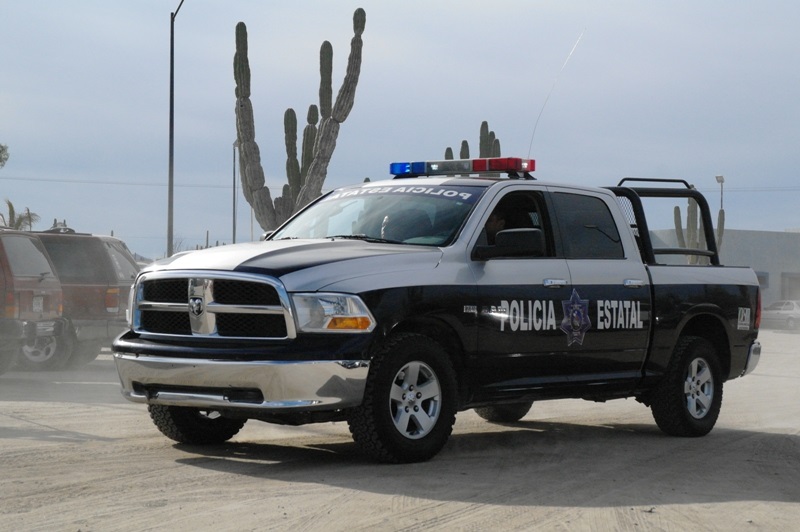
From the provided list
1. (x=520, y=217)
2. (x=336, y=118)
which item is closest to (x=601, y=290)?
(x=520, y=217)

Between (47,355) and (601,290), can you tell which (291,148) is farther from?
(601,290)

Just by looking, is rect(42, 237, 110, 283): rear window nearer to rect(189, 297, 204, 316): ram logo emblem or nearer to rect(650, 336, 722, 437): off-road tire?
rect(650, 336, 722, 437): off-road tire

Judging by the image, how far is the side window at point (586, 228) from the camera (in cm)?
968

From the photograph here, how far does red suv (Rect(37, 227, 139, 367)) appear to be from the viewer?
18.1 metres

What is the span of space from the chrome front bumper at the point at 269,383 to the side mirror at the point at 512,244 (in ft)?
4.39

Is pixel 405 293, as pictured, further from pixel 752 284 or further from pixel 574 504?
pixel 752 284

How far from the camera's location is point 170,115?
31.1m

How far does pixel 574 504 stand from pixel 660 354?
3.57 metres

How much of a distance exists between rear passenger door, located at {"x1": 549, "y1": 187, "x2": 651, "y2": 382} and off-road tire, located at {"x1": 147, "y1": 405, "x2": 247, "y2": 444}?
2.52 meters

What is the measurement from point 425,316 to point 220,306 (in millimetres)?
1318

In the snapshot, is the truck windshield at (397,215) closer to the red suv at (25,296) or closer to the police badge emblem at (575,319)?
the police badge emblem at (575,319)

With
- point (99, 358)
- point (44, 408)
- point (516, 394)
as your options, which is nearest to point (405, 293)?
point (516, 394)

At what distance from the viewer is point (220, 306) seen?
7.92 metres

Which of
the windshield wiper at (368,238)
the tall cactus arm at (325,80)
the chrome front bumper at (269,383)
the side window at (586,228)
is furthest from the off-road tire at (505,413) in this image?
the tall cactus arm at (325,80)
